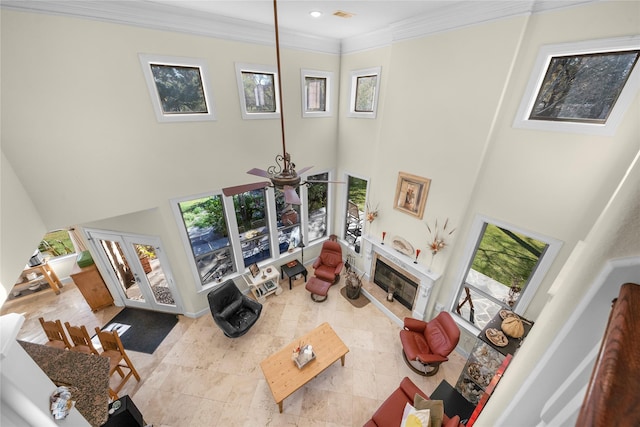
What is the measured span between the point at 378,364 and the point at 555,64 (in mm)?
5290

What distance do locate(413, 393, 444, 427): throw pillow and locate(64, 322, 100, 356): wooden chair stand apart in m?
5.09

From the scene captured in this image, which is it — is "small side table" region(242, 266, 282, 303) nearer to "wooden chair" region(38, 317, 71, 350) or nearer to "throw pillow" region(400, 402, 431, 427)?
"wooden chair" region(38, 317, 71, 350)

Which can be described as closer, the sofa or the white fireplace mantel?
the sofa

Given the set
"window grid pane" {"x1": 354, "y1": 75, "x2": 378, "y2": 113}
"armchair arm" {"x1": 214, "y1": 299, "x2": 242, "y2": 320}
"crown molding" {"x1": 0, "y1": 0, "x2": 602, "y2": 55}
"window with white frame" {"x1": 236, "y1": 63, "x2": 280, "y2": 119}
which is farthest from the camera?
"window grid pane" {"x1": 354, "y1": 75, "x2": 378, "y2": 113}

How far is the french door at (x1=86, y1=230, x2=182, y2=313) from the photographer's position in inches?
201

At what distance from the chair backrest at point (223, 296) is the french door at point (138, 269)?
1.07 metres

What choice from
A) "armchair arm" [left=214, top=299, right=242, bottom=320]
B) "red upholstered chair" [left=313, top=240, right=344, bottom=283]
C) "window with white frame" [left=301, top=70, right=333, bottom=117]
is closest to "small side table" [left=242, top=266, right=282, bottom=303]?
"armchair arm" [left=214, top=299, right=242, bottom=320]

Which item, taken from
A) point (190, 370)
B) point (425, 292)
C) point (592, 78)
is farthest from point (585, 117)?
point (190, 370)

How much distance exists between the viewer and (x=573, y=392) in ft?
2.83

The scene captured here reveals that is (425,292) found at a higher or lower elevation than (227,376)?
higher

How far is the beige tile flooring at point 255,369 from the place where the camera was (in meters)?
4.05

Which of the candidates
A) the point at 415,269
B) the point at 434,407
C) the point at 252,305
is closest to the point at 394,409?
the point at 434,407

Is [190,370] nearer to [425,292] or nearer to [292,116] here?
[425,292]

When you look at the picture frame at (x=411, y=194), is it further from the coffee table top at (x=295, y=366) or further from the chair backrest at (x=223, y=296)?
the chair backrest at (x=223, y=296)
